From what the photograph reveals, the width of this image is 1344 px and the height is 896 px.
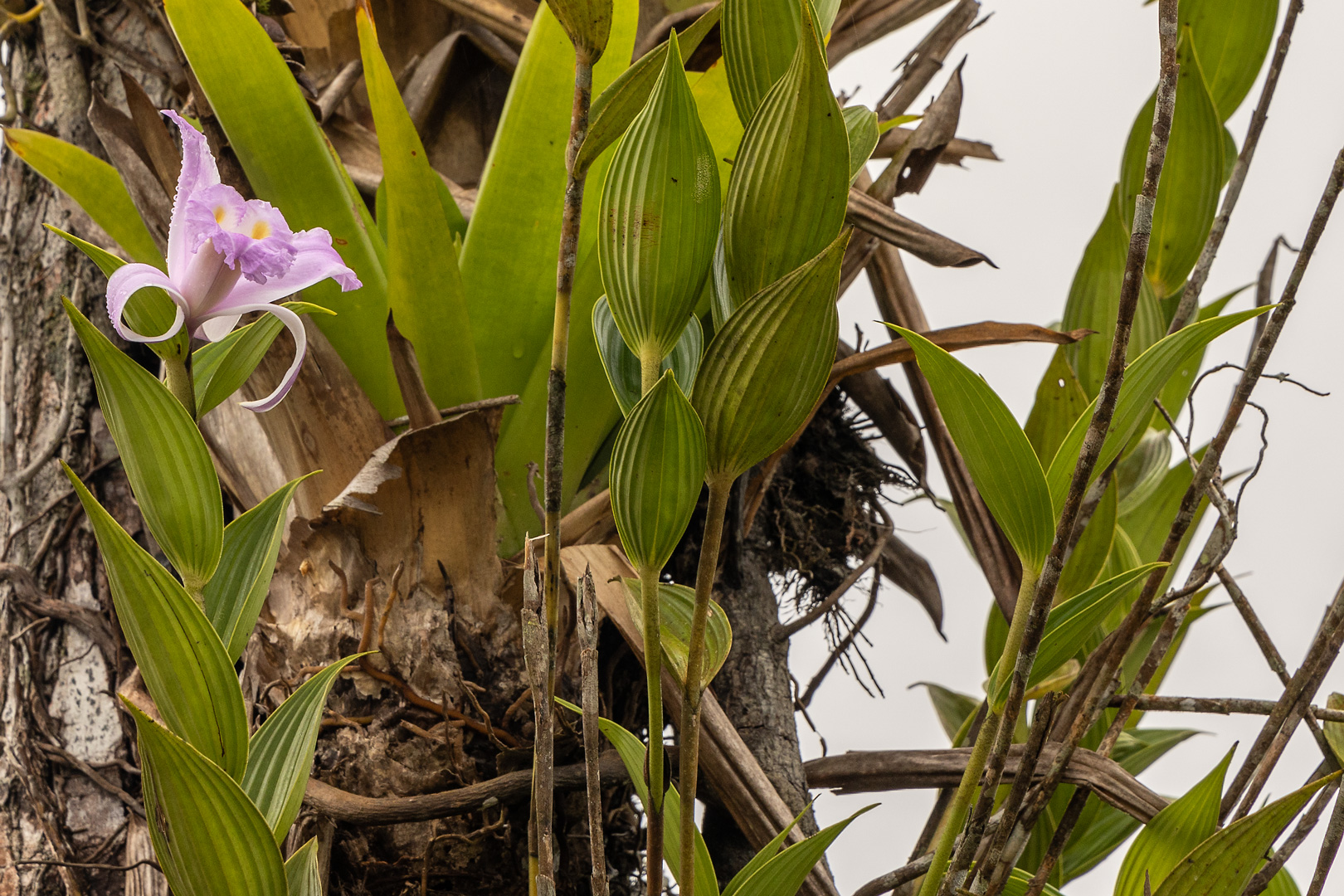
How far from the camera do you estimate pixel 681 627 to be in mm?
427

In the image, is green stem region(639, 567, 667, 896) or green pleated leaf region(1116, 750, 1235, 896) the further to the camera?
green pleated leaf region(1116, 750, 1235, 896)

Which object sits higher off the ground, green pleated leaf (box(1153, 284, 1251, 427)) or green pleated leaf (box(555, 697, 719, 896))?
green pleated leaf (box(1153, 284, 1251, 427))

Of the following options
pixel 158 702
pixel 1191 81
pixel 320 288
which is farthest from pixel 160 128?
pixel 1191 81

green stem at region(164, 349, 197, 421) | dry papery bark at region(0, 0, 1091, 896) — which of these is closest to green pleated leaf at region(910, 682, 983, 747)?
dry papery bark at region(0, 0, 1091, 896)

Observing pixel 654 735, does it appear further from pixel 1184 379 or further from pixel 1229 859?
pixel 1184 379

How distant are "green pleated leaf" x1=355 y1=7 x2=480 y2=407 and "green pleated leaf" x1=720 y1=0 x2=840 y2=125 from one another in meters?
0.24

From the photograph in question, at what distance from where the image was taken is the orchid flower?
35cm

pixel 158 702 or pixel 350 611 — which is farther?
pixel 350 611

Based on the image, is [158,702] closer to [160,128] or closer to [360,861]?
[360,861]

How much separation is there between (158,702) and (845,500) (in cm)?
54

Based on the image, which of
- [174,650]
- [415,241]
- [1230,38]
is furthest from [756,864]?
[1230,38]

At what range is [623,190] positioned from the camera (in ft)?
1.13

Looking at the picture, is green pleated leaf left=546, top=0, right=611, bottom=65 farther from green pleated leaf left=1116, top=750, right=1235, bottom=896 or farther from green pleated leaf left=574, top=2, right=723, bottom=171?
green pleated leaf left=1116, top=750, right=1235, bottom=896

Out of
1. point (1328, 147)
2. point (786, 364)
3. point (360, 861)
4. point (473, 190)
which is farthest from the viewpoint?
point (1328, 147)
